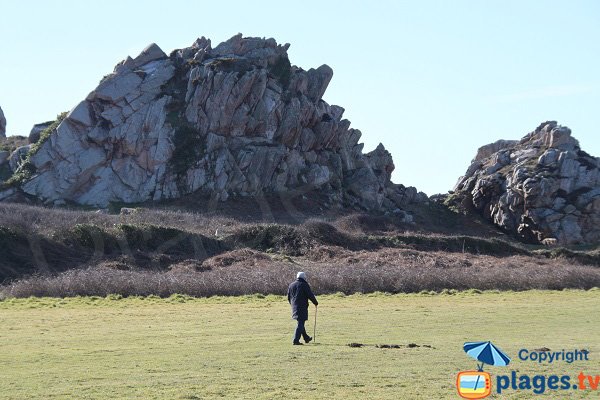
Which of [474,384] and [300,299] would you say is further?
[300,299]

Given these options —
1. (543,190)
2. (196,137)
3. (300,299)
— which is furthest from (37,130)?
(300,299)

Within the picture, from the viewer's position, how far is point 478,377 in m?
16.0

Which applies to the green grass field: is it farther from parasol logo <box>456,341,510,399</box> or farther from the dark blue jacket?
the dark blue jacket

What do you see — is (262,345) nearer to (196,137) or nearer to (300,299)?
(300,299)

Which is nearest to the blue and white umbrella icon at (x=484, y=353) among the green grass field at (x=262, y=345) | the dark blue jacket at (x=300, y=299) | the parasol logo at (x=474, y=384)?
the parasol logo at (x=474, y=384)

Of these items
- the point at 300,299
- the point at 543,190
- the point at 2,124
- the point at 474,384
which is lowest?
the point at 474,384

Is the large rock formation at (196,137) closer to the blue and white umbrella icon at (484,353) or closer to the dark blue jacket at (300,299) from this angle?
the dark blue jacket at (300,299)

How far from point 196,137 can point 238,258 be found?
89.8 ft

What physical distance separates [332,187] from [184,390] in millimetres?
67244

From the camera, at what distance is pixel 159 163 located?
250ft

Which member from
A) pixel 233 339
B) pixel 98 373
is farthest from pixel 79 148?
pixel 98 373

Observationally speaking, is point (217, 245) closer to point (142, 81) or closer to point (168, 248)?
point (168, 248)

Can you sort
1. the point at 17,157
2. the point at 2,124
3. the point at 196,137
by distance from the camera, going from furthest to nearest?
the point at 2,124
the point at 17,157
the point at 196,137

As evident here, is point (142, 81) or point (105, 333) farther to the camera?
point (142, 81)
